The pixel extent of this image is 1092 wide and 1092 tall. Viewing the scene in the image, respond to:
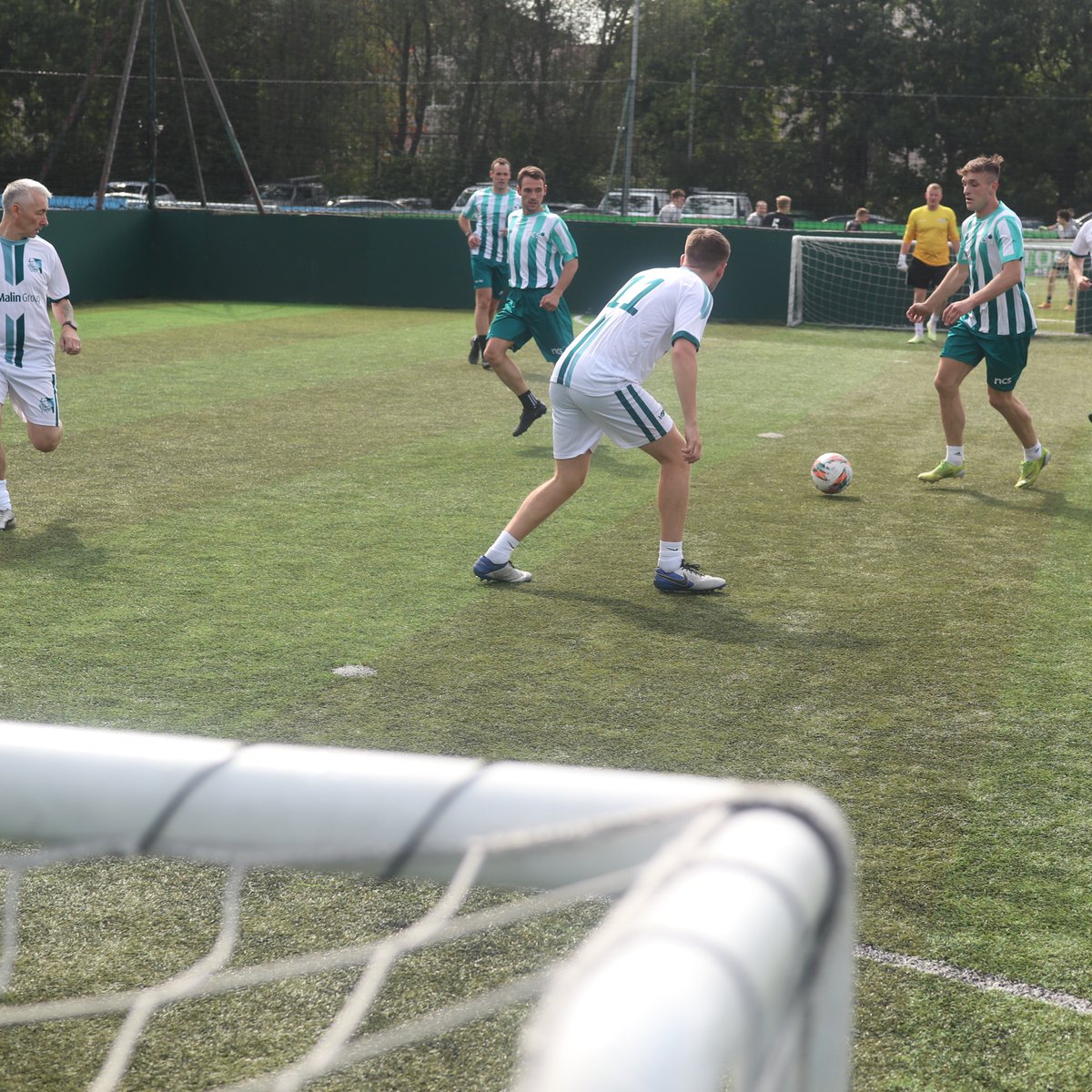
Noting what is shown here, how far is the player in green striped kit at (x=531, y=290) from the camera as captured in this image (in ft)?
35.0

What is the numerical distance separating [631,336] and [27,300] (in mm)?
3500

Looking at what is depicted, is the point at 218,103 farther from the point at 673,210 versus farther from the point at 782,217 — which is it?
the point at 782,217

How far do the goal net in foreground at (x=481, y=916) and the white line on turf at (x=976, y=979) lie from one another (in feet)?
2.74

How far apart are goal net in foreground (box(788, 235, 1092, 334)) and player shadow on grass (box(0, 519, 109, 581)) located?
592 inches

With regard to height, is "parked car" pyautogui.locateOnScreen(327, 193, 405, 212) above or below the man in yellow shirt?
above

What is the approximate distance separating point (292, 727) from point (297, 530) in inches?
115

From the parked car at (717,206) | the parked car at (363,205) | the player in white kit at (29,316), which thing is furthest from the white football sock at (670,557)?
the parked car at (717,206)

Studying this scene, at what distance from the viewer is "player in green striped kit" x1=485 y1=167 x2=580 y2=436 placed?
1066 cm

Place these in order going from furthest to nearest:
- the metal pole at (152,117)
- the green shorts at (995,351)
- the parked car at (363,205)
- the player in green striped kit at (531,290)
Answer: the parked car at (363,205), the metal pole at (152,117), the player in green striped kit at (531,290), the green shorts at (995,351)

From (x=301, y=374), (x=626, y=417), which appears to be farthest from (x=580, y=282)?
(x=626, y=417)

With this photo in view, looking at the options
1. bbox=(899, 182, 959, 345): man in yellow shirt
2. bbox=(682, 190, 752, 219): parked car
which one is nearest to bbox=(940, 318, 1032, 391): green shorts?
bbox=(899, 182, 959, 345): man in yellow shirt

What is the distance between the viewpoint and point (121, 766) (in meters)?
1.60

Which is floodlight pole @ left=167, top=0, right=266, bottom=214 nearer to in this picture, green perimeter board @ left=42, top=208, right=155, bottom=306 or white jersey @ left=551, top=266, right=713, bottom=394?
green perimeter board @ left=42, top=208, right=155, bottom=306

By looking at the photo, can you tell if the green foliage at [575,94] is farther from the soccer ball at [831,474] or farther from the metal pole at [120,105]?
the soccer ball at [831,474]
